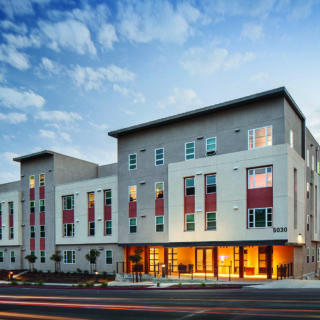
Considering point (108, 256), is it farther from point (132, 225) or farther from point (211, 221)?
point (211, 221)

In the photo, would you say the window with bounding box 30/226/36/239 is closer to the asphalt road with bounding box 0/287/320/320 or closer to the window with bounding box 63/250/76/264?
the window with bounding box 63/250/76/264

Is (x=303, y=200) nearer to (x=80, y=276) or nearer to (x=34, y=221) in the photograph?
(x=80, y=276)

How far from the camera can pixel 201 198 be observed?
32562 mm

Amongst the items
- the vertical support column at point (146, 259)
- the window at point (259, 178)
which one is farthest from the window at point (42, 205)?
the window at point (259, 178)

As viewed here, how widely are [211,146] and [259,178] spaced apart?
18.0ft

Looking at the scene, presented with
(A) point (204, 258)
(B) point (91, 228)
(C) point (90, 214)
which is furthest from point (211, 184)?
(B) point (91, 228)

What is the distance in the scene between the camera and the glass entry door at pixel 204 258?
3544cm

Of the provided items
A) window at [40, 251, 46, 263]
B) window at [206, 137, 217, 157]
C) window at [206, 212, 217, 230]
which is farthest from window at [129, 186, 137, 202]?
window at [40, 251, 46, 263]

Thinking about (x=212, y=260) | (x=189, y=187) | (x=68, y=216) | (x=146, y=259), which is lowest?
(x=146, y=259)

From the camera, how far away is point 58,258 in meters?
41.5

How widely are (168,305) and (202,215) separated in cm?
1604

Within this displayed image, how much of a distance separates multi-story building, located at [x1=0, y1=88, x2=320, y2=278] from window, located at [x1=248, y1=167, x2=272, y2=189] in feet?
0.26

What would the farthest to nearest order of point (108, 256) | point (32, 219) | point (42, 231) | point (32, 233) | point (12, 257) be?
point (12, 257), point (32, 219), point (32, 233), point (42, 231), point (108, 256)

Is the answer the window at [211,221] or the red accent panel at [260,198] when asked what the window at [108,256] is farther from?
the red accent panel at [260,198]
